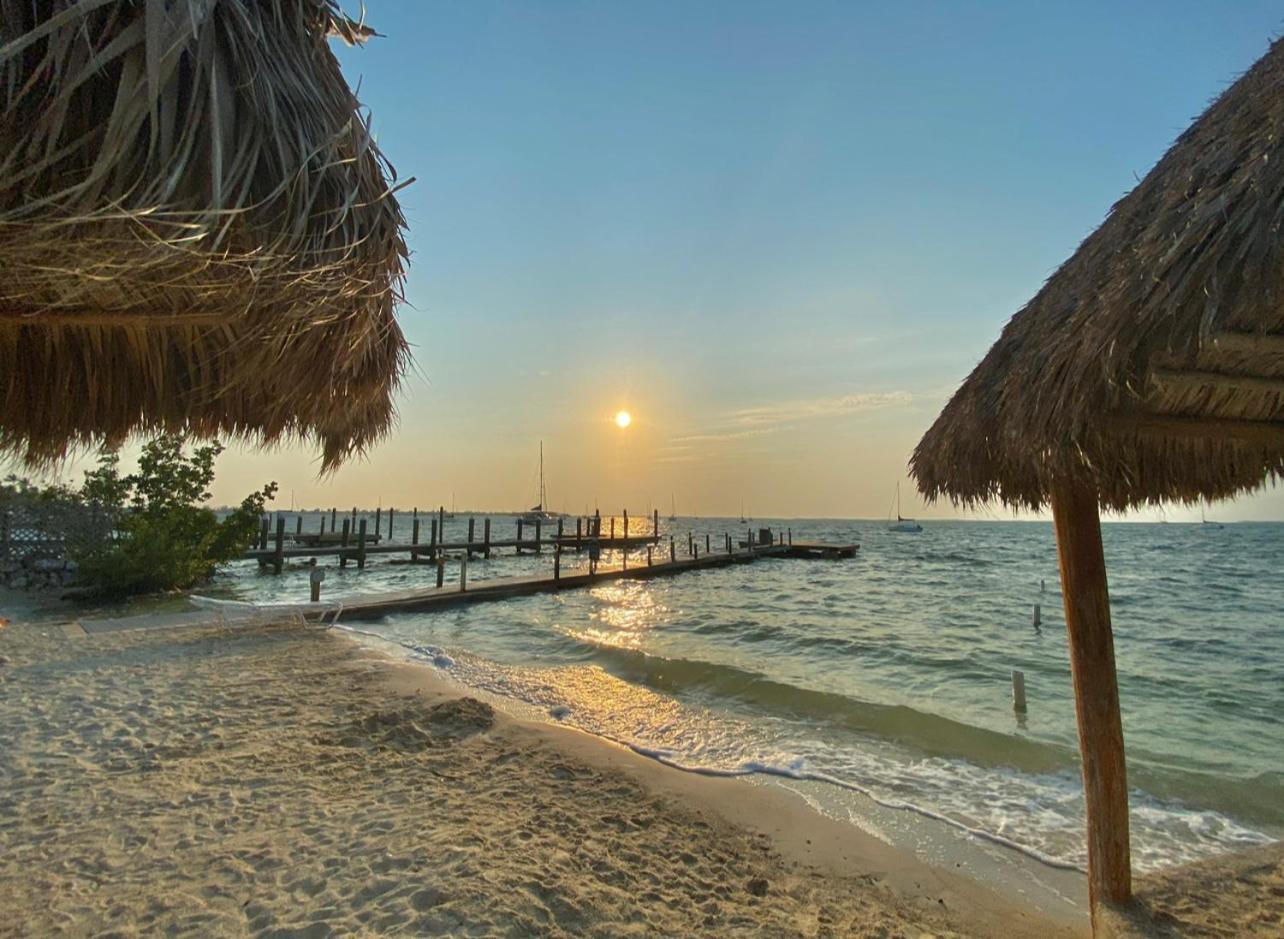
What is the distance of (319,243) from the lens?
1563 mm

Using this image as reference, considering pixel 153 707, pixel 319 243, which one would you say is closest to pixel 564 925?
pixel 319 243

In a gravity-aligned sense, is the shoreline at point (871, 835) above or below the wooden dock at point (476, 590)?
below

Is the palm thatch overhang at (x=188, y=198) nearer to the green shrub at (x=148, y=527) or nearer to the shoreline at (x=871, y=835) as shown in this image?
the shoreline at (x=871, y=835)

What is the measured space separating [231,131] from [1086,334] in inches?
109

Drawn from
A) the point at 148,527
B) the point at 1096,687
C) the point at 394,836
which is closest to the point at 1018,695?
the point at 1096,687

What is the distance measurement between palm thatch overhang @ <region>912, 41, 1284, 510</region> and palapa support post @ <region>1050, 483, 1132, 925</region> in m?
0.23

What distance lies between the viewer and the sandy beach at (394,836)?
9.92 ft

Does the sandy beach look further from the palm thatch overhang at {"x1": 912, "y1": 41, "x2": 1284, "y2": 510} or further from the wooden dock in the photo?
the wooden dock

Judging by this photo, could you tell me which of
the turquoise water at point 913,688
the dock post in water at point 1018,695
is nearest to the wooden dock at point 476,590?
the turquoise water at point 913,688

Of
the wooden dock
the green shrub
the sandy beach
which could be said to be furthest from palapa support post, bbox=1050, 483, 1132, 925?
the green shrub

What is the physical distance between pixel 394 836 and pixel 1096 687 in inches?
150

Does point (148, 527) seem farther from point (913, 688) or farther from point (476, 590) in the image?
point (913, 688)

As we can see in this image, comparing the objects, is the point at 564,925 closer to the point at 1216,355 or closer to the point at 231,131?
the point at 231,131

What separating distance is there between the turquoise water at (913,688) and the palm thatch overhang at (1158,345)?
303cm
